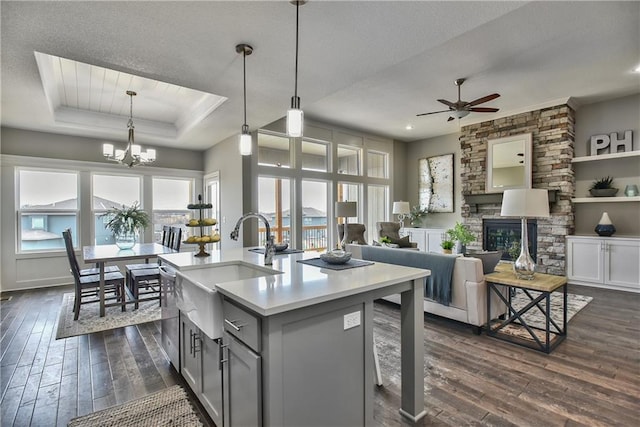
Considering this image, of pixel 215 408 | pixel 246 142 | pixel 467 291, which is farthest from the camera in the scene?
pixel 467 291

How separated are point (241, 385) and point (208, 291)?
0.50 metres

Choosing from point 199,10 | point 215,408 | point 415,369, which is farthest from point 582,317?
point 199,10

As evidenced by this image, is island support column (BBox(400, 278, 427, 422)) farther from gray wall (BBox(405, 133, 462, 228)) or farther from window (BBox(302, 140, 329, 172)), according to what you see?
Answer: gray wall (BBox(405, 133, 462, 228))

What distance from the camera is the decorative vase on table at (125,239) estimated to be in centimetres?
412

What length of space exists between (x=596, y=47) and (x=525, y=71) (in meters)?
0.74

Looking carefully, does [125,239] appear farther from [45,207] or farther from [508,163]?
[508,163]

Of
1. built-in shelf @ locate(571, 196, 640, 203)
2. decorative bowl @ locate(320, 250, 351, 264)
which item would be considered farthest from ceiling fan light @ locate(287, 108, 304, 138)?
built-in shelf @ locate(571, 196, 640, 203)

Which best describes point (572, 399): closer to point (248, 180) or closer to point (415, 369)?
point (415, 369)

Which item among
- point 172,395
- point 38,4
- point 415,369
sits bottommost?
point 172,395

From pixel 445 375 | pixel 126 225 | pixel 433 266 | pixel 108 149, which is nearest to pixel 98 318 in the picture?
pixel 126 225

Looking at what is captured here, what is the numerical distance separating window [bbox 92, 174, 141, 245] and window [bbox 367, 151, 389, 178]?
515 centimetres

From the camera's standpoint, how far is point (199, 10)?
2131 mm

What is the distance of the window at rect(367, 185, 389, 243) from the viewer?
7.79m

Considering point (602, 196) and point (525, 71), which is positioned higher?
point (525, 71)
